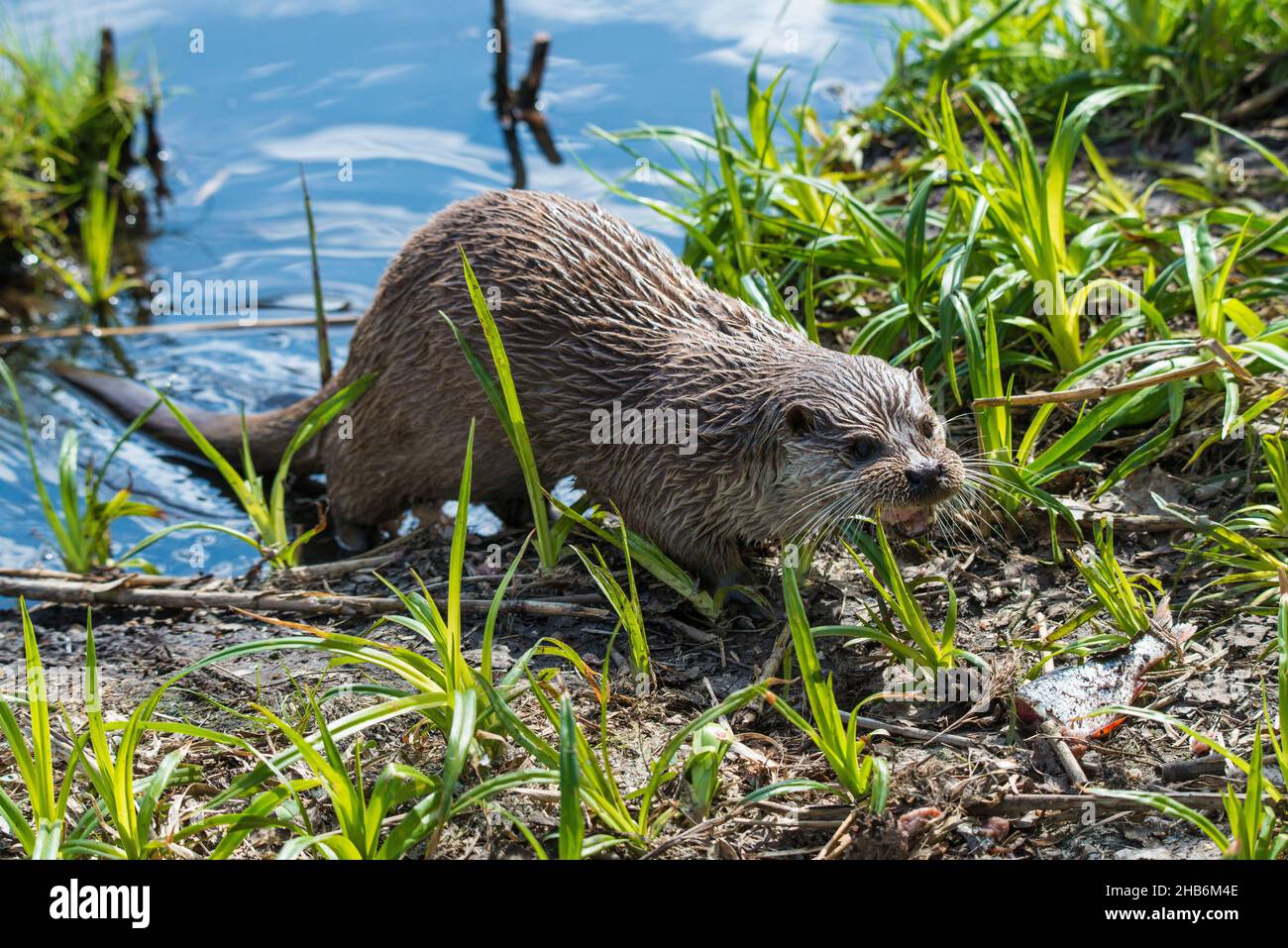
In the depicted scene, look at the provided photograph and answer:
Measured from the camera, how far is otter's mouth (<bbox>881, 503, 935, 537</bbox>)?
2.88 meters

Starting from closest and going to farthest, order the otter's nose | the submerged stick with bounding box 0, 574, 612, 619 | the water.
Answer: the otter's nose < the submerged stick with bounding box 0, 574, 612, 619 < the water

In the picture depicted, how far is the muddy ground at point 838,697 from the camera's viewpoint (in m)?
2.30

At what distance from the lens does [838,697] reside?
2.75 meters

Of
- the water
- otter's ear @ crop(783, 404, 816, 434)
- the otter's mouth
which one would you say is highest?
the water

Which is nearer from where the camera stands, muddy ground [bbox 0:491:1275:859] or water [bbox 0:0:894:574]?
muddy ground [bbox 0:491:1275:859]

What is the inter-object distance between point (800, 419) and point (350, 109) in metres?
4.62

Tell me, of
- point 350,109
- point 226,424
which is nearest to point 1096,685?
point 226,424

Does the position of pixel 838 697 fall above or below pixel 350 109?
below

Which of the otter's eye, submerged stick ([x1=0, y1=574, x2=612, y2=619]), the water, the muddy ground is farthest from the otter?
the water

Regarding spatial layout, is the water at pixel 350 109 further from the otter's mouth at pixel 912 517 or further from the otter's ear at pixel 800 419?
the otter's mouth at pixel 912 517

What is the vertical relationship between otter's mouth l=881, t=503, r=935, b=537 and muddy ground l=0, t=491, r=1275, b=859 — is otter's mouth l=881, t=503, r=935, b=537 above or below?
above

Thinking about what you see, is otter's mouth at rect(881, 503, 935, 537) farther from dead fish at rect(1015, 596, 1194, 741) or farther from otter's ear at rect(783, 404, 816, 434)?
dead fish at rect(1015, 596, 1194, 741)

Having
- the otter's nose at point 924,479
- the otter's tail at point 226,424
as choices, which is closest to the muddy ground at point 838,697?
the otter's nose at point 924,479

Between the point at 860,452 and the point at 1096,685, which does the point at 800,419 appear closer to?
the point at 860,452
